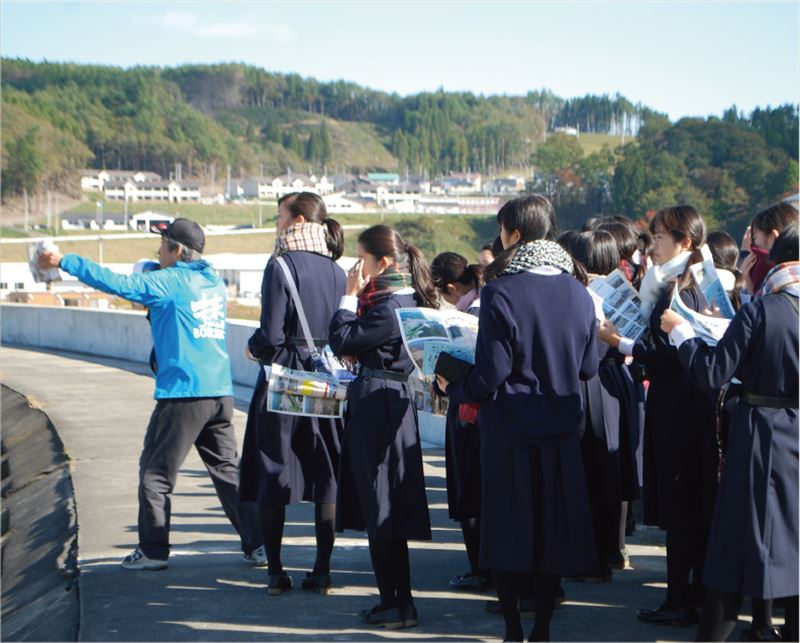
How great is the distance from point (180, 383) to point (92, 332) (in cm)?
1511

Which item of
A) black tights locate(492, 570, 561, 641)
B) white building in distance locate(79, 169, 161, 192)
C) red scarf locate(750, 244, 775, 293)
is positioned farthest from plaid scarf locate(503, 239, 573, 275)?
white building in distance locate(79, 169, 161, 192)

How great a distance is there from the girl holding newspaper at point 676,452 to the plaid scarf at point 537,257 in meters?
0.58

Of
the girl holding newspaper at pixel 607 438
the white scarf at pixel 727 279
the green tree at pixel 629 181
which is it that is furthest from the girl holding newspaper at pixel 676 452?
the green tree at pixel 629 181

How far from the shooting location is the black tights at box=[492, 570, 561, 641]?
4.43 metres

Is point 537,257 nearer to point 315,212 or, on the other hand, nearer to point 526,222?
point 526,222

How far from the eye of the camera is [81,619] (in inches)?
205

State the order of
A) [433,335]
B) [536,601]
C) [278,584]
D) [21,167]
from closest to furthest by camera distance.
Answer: [536,601] < [433,335] < [278,584] < [21,167]

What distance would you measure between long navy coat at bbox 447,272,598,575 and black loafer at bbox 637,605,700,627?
0.72 m

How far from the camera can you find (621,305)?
5.11 meters

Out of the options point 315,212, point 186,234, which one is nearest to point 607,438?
point 315,212

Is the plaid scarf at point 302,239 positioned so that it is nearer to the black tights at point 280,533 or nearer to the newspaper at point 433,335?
the newspaper at point 433,335

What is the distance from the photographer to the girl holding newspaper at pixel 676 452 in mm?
4875

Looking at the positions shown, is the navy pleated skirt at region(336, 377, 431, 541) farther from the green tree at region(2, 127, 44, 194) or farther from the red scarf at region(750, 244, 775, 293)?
the green tree at region(2, 127, 44, 194)

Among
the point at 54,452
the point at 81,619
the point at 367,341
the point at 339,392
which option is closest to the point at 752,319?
the point at 367,341
